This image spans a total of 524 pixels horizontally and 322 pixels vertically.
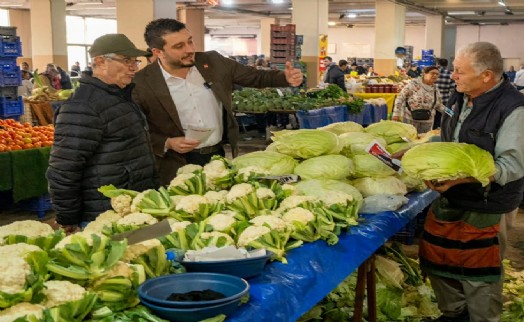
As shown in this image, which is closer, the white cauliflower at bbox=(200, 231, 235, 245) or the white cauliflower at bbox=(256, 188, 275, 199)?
the white cauliflower at bbox=(200, 231, 235, 245)

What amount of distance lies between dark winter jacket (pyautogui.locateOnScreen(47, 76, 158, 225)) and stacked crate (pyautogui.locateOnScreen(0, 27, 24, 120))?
610 cm

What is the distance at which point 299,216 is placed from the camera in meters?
2.73

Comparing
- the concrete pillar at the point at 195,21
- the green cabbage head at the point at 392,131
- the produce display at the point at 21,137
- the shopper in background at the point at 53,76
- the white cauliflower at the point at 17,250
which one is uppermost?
the concrete pillar at the point at 195,21

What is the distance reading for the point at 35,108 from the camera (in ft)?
34.0

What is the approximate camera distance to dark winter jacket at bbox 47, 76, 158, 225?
3096 mm

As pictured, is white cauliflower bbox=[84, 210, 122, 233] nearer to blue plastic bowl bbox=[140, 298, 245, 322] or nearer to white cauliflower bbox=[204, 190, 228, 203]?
white cauliflower bbox=[204, 190, 228, 203]

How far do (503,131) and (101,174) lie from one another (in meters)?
2.17

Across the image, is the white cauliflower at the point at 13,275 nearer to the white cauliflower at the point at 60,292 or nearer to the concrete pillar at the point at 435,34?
the white cauliflower at the point at 60,292

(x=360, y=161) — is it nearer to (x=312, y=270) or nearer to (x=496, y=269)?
(x=496, y=269)

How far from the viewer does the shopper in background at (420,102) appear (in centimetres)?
870

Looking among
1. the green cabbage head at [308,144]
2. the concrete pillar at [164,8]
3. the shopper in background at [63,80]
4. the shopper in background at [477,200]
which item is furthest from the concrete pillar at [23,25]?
the shopper in background at [477,200]

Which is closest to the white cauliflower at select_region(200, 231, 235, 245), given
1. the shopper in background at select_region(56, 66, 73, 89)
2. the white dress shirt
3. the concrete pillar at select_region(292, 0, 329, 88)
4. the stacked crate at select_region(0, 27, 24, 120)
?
the white dress shirt

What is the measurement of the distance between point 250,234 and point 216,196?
51cm

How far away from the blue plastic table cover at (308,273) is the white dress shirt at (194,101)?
1314 millimetres
